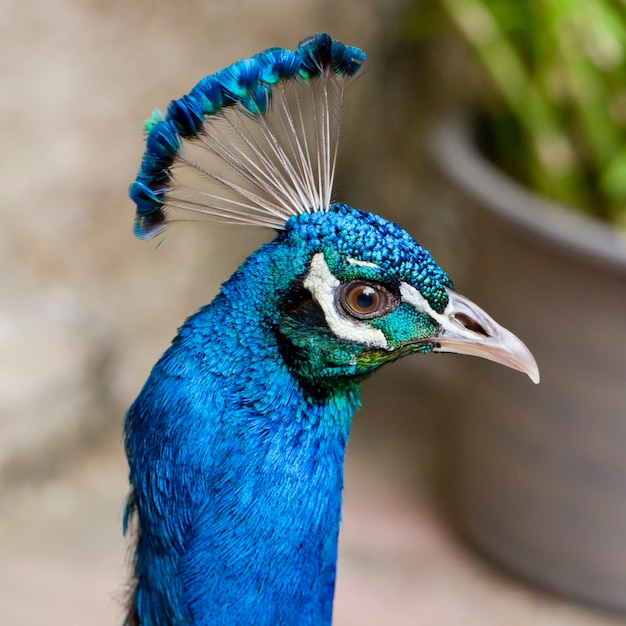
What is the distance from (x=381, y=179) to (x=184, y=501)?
1764 millimetres

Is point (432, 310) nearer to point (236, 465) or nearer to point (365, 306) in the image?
point (365, 306)

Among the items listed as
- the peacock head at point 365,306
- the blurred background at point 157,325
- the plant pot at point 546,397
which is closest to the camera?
the peacock head at point 365,306

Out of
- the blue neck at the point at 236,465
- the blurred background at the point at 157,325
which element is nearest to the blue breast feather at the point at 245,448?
the blue neck at the point at 236,465

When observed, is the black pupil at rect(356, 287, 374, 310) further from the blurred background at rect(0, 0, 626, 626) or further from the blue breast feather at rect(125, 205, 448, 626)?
the blurred background at rect(0, 0, 626, 626)

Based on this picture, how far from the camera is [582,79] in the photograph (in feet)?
5.42

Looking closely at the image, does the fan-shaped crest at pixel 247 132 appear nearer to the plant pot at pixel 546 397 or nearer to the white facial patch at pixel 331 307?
the white facial patch at pixel 331 307

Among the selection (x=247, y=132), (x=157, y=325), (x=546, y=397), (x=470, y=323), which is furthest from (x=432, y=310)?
(x=157, y=325)

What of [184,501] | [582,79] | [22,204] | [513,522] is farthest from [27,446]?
[582,79]

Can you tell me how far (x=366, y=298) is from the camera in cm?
85

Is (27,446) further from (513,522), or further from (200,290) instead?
(513,522)

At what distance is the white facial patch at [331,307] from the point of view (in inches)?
33.6

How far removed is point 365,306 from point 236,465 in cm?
19

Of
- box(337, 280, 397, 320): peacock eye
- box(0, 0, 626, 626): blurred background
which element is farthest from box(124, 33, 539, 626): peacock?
box(0, 0, 626, 626): blurred background

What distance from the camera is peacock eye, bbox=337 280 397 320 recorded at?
85 centimetres
